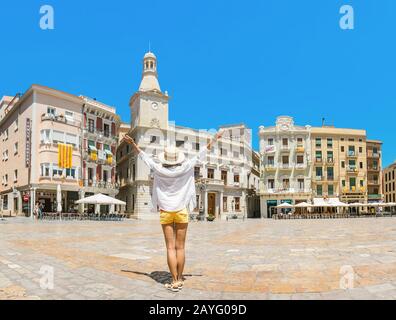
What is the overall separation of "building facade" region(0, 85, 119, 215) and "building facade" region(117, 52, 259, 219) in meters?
7.40

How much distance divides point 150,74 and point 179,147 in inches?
504

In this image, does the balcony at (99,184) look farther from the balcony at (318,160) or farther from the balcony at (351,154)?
the balcony at (351,154)

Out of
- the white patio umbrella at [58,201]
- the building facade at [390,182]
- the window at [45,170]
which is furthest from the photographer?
the building facade at [390,182]

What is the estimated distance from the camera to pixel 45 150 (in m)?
39.1

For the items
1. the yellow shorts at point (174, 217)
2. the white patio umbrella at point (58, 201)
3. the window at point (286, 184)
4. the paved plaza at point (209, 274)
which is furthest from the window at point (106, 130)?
the yellow shorts at point (174, 217)

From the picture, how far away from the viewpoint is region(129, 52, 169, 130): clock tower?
47.0m

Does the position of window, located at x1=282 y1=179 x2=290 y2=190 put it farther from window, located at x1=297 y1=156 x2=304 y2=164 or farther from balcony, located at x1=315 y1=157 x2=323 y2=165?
balcony, located at x1=315 y1=157 x2=323 y2=165

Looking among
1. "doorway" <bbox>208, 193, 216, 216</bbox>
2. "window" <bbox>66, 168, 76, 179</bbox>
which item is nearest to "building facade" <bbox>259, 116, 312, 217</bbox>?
"doorway" <bbox>208, 193, 216, 216</bbox>

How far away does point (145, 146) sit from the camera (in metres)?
45.8

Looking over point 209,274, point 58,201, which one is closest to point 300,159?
point 58,201

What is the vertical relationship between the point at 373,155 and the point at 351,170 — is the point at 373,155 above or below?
above

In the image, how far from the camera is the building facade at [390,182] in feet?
254

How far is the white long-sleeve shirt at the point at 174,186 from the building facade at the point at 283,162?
2228 inches

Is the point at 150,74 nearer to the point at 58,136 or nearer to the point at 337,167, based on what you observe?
the point at 58,136
